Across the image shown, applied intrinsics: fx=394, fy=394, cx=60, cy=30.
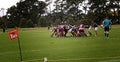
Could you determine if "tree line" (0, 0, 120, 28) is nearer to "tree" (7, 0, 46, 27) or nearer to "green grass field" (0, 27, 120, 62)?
"tree" (7, 0, 46, 27)

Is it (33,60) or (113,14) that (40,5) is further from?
(33,60)

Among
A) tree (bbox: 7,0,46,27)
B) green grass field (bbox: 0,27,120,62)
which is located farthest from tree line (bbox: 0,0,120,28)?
green grass field (bbox: 0,27,120,62)

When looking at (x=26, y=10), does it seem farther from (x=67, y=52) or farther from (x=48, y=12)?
(x=67, y=52)

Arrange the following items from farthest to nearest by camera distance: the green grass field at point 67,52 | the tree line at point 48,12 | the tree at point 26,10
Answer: the tree at point 26,10 → the tree line at point 48,12 → the green grass field at point 67,52

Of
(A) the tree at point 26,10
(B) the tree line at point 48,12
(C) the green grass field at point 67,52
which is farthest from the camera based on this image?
(A) the tree at point 26,10

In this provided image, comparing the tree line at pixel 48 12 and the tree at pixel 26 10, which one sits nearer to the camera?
the tree line at pixel 48 12

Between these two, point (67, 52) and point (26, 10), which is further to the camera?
point (26, 10)

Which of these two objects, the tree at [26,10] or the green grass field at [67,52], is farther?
the tree at [26,10]

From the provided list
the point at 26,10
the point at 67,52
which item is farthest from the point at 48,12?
the point at 67,52

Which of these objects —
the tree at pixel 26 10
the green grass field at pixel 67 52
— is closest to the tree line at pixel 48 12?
the tree at pixel 26 10

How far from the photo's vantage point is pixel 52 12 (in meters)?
162

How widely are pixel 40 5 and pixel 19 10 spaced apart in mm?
8692

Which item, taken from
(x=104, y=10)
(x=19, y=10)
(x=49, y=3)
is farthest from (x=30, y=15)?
(x=104, y=10)

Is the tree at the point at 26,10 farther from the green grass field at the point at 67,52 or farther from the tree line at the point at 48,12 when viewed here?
the green grass field at the point at 67,52
